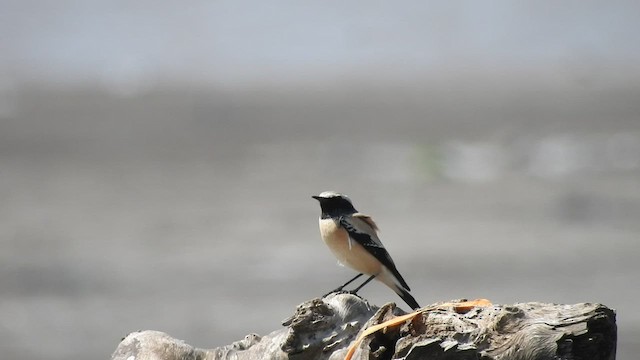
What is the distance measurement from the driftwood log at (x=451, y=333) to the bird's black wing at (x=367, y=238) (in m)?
1.63

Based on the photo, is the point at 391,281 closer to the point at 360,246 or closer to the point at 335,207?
the point at 360,246

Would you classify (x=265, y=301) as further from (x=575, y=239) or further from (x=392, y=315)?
(x=392, y=315)

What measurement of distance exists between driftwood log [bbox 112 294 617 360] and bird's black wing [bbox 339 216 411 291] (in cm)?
163

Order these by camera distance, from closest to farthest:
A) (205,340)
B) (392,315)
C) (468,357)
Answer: (468,357) < (392,315) < (205,340)

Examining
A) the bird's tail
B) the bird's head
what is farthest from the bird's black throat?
the bird's tail

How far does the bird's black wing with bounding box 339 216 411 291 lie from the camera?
705cm

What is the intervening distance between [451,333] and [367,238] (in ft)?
7.62

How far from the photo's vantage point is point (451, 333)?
15.6 feet

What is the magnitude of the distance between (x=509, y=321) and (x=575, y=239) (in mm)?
11266

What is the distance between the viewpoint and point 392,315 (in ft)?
16.3

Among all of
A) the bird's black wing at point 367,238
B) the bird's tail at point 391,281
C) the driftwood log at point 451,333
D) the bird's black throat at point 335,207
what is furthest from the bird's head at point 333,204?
the driftwood log at point 451,333

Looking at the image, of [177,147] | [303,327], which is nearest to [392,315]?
[303,327]

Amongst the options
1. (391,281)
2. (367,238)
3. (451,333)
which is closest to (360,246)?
(367,238)

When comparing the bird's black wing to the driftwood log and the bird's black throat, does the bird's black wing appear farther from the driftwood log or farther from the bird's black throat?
the driftwood log
